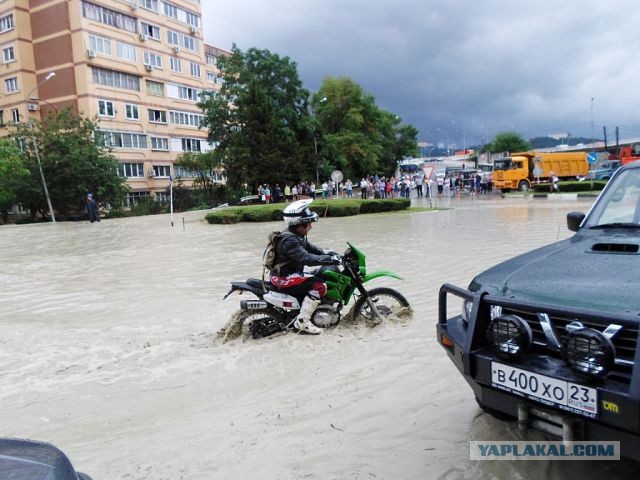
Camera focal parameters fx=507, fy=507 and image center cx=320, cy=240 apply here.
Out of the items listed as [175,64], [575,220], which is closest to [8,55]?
[175,64]

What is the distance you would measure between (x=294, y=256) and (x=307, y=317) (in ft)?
2.51

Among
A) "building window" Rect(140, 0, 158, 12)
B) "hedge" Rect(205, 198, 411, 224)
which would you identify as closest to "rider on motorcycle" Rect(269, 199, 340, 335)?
"hedge" Rect(205, 198, 411, 224)

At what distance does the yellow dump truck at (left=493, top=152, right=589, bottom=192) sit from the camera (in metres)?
40.9

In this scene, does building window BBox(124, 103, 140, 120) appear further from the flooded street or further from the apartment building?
the flooded street

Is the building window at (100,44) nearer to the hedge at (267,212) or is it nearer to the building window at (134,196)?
the building window at (134,196)

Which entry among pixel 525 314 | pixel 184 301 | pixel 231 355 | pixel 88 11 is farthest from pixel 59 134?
pixel 525 314

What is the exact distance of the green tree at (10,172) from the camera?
111ft

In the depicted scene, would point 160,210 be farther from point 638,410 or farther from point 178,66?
point 638,410

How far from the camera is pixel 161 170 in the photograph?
2068 inches

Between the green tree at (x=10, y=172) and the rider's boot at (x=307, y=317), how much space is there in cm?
3484

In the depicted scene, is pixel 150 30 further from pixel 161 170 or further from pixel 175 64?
pixel 161 170

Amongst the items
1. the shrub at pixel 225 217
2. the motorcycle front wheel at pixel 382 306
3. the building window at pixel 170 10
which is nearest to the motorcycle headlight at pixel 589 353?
the motorcycle front wheel at pixel 382 306

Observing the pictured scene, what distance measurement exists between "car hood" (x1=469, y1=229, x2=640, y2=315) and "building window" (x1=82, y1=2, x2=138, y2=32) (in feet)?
165

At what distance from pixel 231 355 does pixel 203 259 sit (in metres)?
7.95
